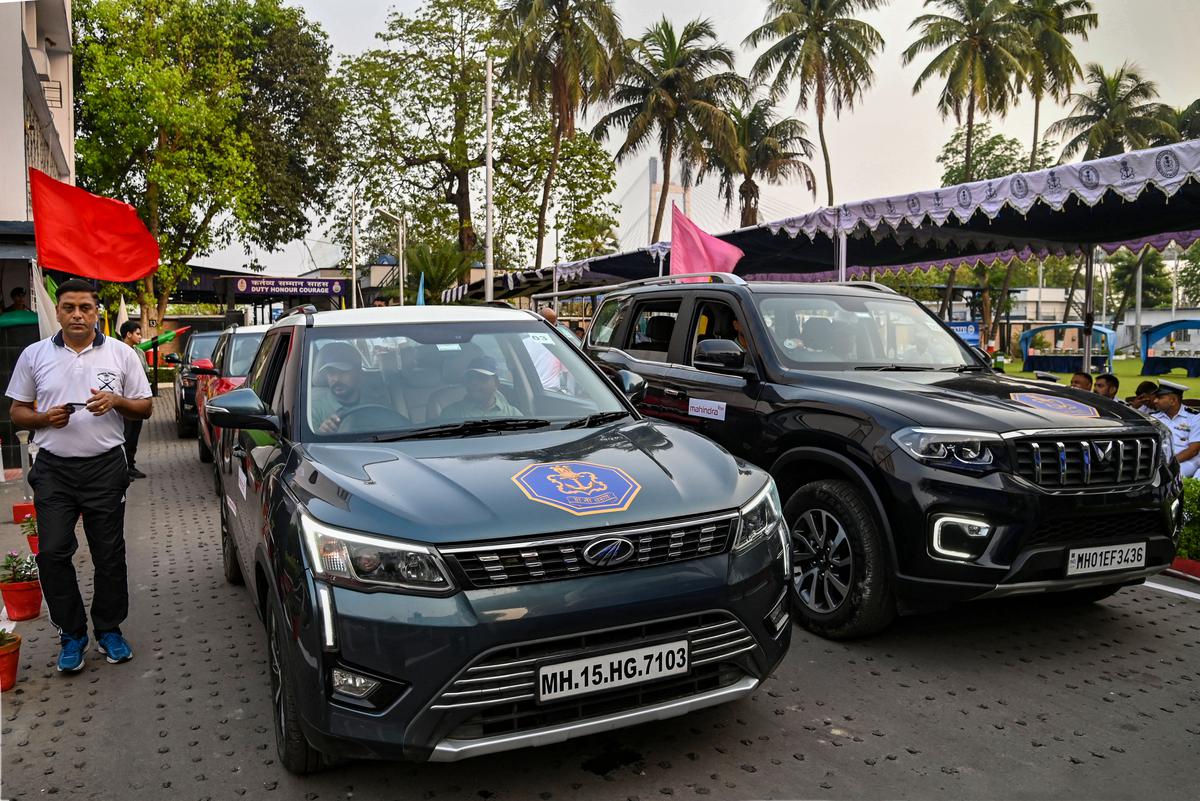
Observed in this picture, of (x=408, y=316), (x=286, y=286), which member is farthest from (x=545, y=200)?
(x=408, y=316)

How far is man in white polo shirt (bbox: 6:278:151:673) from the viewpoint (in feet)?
14.5

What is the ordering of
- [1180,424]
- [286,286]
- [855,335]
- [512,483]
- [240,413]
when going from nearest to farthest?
[512,483] → [240,413] → [855,335] → [1180,424] → [286,286]

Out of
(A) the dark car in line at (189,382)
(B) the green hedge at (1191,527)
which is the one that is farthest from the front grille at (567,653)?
(A) the dark car in line at (189,382)

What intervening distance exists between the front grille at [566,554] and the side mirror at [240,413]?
151cm

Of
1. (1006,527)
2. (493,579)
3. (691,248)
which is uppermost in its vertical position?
(691,248)

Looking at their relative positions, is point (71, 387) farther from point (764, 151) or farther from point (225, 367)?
point (764, 151)

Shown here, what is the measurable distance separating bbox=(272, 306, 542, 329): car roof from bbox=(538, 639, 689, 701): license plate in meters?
2.05

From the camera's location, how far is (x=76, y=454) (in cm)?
447

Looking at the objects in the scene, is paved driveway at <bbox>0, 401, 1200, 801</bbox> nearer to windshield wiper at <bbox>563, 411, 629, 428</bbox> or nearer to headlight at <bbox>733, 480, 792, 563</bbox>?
headlight at <bbox>733, 480, 792, 563</bbox>

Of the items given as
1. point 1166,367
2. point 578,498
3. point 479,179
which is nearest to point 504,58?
point 479,179

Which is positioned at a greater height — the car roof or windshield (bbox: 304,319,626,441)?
the car roof

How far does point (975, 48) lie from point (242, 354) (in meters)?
33.6

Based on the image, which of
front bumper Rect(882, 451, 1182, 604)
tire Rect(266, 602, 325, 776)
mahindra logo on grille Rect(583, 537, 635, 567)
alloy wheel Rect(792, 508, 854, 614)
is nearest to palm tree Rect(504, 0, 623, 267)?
alloy wheel Rect(792, 508, 854, 614)

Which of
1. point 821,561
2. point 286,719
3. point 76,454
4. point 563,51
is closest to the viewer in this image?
point 286,719
